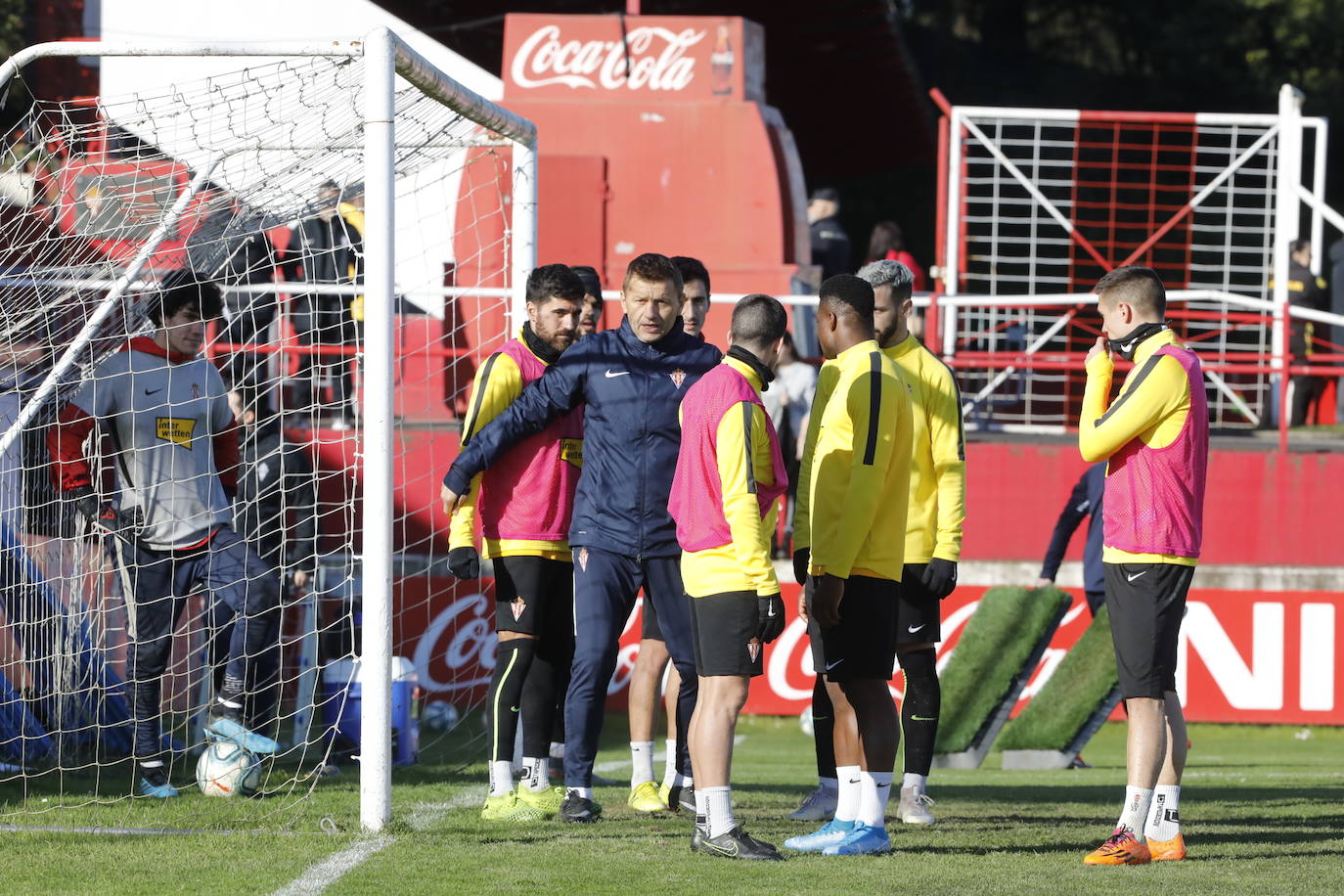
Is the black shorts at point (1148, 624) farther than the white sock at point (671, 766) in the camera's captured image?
No

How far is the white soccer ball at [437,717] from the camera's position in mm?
10648

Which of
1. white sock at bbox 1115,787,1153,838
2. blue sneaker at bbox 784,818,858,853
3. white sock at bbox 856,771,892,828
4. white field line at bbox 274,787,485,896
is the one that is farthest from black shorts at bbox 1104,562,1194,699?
white field line at bbox 274,787,485,896

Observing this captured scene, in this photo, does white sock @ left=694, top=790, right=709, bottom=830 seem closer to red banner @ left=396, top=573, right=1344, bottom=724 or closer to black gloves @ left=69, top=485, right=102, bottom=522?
black gloves @ left=69, top=485, right=102, bottom=522

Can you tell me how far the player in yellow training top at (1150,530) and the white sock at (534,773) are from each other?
2091 millimetres

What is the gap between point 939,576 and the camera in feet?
21.7

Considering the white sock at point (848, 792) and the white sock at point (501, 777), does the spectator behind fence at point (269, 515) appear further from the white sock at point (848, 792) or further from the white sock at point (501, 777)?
the white sock at point (848, 792)

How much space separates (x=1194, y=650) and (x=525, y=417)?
21.3ft

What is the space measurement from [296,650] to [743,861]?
Result: 17.5ft

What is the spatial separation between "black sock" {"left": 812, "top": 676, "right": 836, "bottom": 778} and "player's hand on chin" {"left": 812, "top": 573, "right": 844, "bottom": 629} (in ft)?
3.05

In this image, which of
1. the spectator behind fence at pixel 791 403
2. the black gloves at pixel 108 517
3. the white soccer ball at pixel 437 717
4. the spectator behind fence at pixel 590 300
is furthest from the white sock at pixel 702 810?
the spectator behind fence at pixel 791 403

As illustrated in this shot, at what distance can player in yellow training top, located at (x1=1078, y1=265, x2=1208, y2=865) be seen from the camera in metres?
5.90

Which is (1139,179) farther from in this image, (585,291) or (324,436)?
(585,291)

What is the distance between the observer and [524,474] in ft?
22.3

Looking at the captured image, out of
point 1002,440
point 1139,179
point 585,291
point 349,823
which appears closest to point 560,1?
point 1139,179
